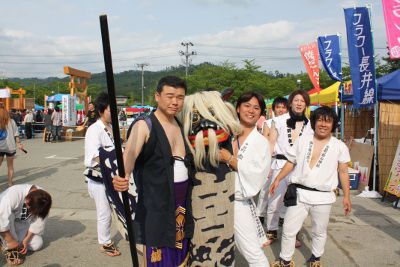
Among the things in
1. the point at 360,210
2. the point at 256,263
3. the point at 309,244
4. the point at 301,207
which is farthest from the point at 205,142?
A: the point at 360,210

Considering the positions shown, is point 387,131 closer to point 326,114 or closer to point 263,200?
point 263,200

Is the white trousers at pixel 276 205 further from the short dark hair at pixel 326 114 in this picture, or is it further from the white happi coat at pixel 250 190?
the white happi coat at pixel 250 190

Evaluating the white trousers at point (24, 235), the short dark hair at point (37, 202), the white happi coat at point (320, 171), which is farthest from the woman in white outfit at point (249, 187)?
the white trousers at point (24, 235)

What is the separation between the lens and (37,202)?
3.48 m

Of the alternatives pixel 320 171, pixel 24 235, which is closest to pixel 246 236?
pixel 320 171

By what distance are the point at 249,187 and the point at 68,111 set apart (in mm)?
16528

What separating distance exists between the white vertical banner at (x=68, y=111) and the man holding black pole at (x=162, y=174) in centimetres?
1617

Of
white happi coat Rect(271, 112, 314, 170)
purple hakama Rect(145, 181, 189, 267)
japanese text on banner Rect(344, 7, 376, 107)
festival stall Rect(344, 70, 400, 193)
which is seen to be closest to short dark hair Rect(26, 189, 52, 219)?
purple hakama Rect(145, 181, 189, 267)

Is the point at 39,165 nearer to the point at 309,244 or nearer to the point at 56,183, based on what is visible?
the point at 56,183

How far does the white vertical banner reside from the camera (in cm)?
1720

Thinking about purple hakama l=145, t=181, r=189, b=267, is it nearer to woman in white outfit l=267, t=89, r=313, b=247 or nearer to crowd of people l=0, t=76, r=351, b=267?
crowd of people l=0, t=76, r=351, b=267

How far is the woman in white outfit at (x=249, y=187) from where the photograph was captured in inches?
94.2

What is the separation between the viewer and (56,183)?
7.24 metres

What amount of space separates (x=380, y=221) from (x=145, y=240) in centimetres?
406
